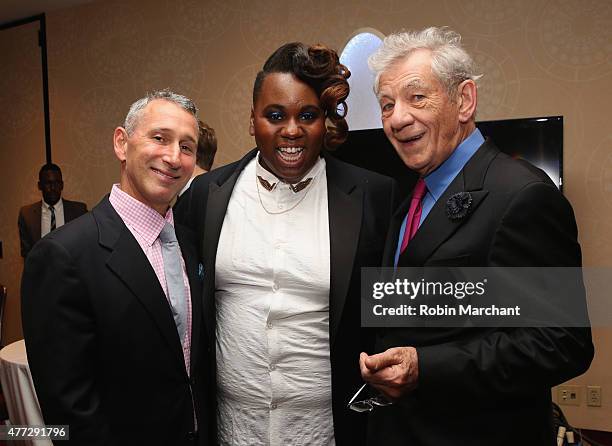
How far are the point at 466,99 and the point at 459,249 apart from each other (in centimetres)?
41

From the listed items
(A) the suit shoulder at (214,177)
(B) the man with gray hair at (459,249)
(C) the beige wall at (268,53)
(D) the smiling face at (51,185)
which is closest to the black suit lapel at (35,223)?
(D) the smiling face at (51,185)

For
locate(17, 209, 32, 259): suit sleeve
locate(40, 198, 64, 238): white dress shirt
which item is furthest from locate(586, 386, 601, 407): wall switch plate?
locate(17, 209, 32, 259): suit sleeve

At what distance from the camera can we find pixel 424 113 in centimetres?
130

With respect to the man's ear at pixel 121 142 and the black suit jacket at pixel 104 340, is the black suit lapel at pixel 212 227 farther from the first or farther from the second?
the man's ear at pixel 121 142

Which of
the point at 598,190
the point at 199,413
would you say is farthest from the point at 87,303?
the point at 598,190

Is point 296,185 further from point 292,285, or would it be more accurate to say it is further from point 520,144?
point 520,144

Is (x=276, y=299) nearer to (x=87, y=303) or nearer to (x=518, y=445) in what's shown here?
(x=87, y=303)

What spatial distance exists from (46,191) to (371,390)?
444cm

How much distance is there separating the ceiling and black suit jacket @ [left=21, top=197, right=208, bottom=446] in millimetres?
4467

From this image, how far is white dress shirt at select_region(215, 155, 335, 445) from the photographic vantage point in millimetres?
1596

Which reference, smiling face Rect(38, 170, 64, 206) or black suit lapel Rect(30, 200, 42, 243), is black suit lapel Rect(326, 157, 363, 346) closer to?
smiling face Rect(38, 170, 64, 206)

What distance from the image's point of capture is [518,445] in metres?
1.19

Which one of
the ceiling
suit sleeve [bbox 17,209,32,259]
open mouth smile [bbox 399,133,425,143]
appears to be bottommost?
open mouth smile [bbox 399,133,425,143]

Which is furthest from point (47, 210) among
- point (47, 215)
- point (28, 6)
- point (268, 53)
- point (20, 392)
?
point (20, 392)
